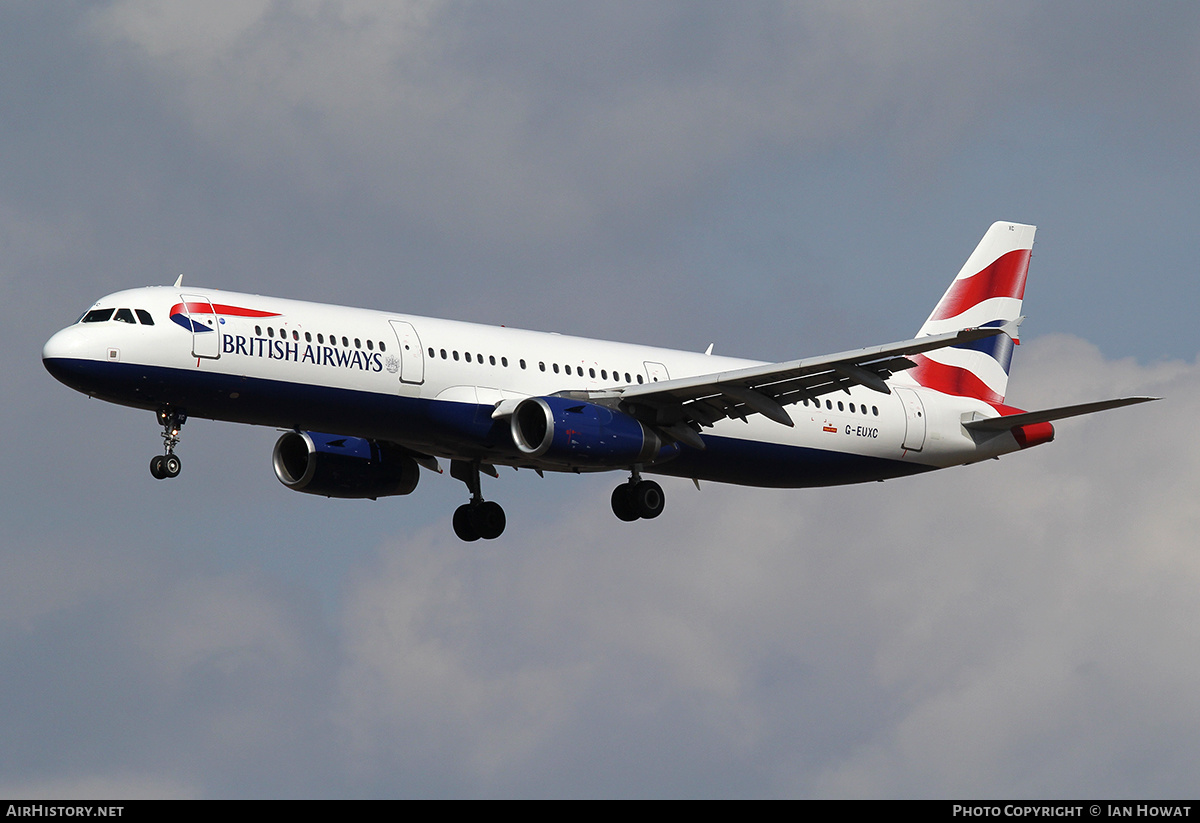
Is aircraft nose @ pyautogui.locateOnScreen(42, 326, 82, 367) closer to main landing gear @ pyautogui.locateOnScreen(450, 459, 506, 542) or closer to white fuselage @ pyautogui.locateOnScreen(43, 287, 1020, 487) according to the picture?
white fuselage @ pyautogui.locateOnScreen(43, 287, 1020, 487)

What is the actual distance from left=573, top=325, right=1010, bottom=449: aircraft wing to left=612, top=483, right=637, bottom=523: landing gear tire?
199 cm

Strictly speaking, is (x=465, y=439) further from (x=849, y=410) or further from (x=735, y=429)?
(x=849, y=410)

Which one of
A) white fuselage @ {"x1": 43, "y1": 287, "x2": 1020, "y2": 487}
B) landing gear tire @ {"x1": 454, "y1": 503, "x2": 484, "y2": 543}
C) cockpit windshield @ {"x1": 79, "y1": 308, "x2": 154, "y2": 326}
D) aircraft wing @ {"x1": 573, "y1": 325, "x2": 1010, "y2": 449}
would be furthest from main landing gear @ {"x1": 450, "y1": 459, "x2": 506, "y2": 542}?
cockpit windshield @ {"x1": 79, "y1": 308, "x2": 154, "y2": 326}

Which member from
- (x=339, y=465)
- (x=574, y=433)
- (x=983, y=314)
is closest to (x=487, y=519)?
(x=339, y=465)

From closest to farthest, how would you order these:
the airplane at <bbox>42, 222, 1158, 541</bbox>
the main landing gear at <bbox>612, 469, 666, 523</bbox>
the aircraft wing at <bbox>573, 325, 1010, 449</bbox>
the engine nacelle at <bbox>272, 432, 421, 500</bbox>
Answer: the airplane at <bbox>42, 222, 1158, 541</bbox>
the aircraft wing at <bbox>573, 325, 1010, 449</bbox>
the main landing gear at <bbox>612, 469, 666, 523</bbox>
the engine nacelle at <bbox>272, 432, 421, 500</bbox>

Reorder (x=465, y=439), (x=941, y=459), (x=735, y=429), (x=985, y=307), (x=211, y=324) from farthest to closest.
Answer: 1. (x=985, y=307)
2. (x=941, y=459)
3. (x=735, y=429)
4. (x=465, y=439)
5. (x=211, y=324)

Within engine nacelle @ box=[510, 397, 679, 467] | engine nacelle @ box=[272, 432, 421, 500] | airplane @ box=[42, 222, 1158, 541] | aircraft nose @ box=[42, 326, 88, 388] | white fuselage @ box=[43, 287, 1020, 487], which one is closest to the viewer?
aircraft nose @ box=[42, 326, 88, 388]

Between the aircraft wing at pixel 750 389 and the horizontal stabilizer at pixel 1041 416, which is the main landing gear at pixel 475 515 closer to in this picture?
the aircraft wing at pixel 750 389

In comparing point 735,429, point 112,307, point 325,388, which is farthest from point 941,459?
point 112,307

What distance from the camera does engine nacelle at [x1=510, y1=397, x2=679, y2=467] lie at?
4662 cm

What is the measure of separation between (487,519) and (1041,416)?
15.7 meters
